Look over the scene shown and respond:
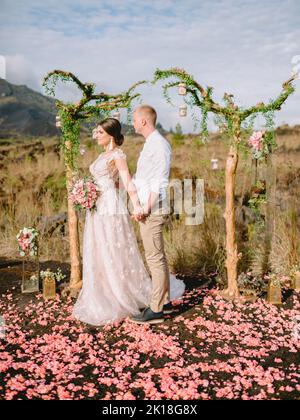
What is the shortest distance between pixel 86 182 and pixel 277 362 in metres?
2.70

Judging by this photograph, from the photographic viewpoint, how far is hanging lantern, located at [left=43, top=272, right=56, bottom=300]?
5.70 metres

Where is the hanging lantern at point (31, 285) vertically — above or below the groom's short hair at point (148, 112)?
below

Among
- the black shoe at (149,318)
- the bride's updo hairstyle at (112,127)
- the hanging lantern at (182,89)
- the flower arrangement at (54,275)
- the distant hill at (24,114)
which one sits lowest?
the black shoe at (149,318)

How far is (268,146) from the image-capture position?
225 inches

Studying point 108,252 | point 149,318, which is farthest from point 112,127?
point 149,318

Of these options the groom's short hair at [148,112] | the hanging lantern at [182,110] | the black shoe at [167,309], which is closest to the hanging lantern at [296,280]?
the black shoe at [167,309]

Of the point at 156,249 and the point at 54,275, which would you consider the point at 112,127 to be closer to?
the point at 156,249

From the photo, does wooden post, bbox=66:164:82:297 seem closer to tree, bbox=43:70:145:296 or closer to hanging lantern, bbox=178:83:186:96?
tree, bbox=43:70:145:296

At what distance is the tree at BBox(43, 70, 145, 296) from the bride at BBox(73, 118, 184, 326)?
23.8 inches

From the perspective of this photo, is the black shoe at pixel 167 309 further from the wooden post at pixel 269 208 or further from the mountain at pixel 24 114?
the mountain at pixel 24 114

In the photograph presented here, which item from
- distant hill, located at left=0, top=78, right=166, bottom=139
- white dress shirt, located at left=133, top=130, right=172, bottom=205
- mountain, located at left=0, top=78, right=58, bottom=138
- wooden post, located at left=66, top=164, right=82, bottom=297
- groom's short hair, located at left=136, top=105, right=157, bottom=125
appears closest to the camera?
white dress shirt, located at left=133, top=130, right=172, bottom=205

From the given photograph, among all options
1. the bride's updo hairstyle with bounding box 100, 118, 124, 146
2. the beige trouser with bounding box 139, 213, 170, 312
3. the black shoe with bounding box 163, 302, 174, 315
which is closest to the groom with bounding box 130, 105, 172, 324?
the beige trouser with bounding box 139, 213, 170, 312

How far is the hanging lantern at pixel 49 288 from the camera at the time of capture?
18.7ft
